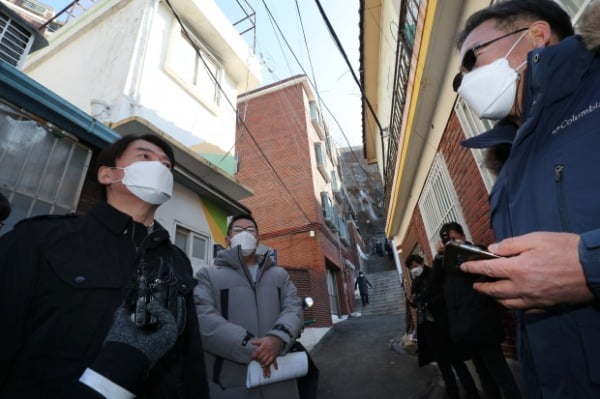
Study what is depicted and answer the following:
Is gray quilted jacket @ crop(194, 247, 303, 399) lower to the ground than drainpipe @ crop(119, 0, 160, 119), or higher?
lower

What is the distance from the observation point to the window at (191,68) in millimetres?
6437

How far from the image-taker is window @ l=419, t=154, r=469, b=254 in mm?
4664

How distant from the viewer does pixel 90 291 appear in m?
1.12

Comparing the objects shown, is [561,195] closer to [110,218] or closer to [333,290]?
[110,218]

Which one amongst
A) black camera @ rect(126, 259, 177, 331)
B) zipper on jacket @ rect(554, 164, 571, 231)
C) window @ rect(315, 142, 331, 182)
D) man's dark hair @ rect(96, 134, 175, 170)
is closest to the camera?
zipper on jacket @ rect(554, 164, 571, 231)

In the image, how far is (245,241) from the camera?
3.08 metres

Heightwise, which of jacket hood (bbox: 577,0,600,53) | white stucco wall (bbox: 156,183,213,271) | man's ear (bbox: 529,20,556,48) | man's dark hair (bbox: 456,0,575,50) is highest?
white stucco wall (bbox: 156,183,213,271)

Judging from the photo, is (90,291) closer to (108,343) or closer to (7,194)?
(108,343)

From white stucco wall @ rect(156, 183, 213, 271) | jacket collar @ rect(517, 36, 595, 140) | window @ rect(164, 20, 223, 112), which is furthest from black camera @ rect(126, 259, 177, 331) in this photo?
window @ rect(164, 20, 223, 112)

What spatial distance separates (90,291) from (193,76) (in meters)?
7.25

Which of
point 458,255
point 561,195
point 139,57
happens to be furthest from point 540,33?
point 139,57

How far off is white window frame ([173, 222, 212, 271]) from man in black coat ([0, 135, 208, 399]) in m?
4.17

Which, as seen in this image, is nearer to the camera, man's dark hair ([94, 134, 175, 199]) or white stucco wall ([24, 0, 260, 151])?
man's dark hair ([94, 134, 175, 199])

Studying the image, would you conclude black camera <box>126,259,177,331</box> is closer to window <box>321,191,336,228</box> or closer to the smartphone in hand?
the smartphone in hand
